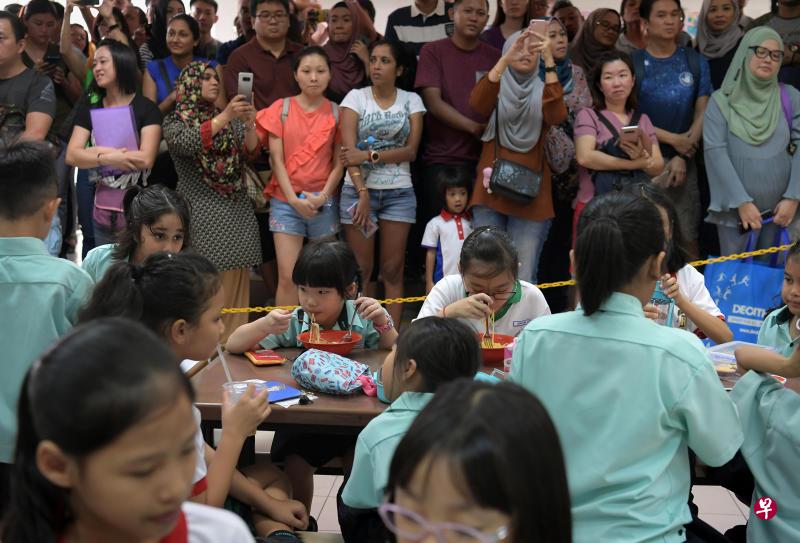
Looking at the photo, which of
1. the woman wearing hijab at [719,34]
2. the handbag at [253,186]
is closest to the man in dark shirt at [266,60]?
the handbag at [253,186]

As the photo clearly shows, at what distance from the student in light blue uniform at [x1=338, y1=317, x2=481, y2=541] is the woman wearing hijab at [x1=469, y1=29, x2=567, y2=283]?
7.95ft

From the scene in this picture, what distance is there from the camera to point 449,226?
4.56 metres

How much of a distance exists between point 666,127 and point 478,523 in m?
3.75

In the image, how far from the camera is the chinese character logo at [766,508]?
2.08 m

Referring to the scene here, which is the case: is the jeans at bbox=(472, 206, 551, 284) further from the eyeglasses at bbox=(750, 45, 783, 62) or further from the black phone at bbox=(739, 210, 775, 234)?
the eyeglasses at bbox=(750, 45, 783, 62)

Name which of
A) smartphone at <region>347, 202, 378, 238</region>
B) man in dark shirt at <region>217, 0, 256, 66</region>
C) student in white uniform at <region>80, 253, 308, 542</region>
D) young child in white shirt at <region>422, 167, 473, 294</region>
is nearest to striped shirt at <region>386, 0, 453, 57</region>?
man in dark shirt at <region>217, 0, 256, 66</region>

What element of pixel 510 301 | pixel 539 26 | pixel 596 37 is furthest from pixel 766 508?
pixel 596 37

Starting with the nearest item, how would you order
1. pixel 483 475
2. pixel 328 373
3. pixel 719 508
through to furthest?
pixel 483 475, pixel 328 373, pixel 719 508

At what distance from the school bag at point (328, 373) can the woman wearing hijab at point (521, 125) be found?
6.71ft

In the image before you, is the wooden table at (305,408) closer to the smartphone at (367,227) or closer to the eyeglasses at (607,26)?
the smartphone at (367,227)

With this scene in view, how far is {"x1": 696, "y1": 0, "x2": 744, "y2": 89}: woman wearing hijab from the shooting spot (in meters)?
4.73

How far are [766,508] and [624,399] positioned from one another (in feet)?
1.83

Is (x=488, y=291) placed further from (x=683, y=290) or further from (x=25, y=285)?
(x=25, y=285)

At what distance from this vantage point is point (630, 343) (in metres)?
1.84
